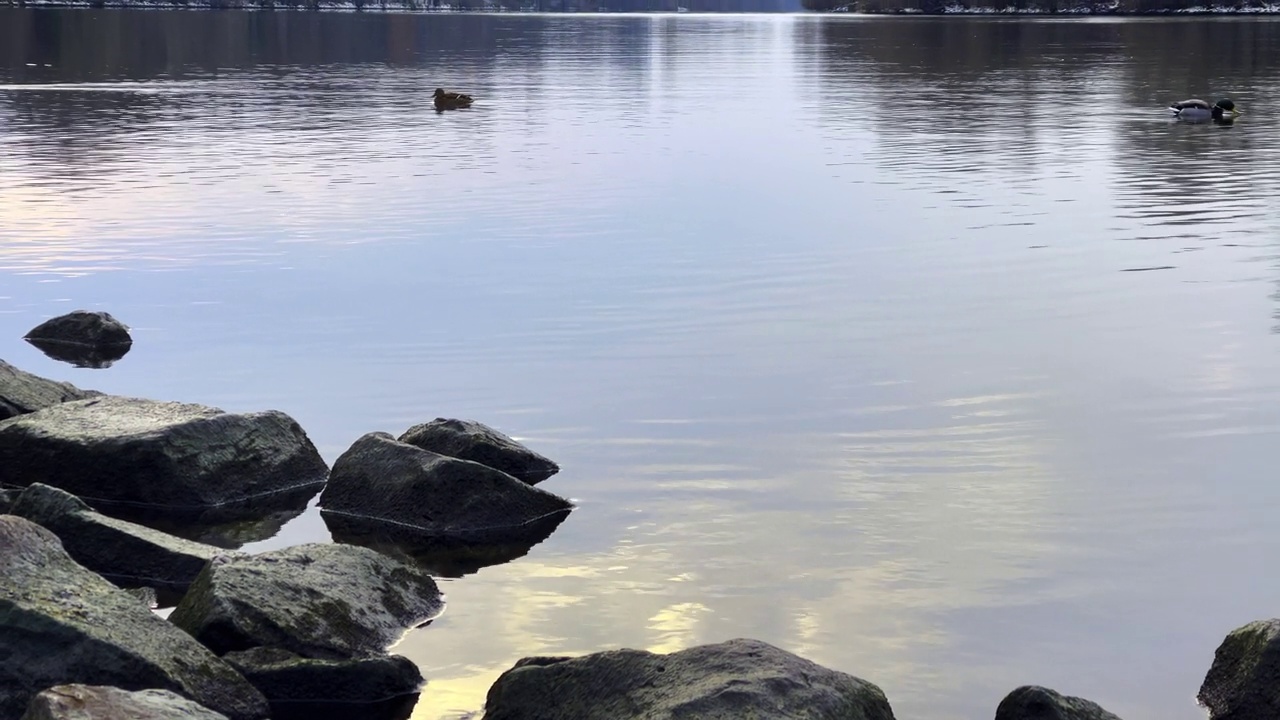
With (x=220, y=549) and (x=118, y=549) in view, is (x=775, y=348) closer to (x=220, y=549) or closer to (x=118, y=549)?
(x=220, y=549)

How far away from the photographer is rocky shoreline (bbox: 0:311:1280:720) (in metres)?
9.23

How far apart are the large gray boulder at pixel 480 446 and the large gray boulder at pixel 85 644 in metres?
4.73

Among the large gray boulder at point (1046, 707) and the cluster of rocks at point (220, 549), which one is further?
the cluster of rocks at point (220, 549)

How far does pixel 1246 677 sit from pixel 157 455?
28.9ft

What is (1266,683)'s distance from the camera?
9781 millimetres

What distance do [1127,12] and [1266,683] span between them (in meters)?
172

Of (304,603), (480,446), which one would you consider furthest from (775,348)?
(304,603)

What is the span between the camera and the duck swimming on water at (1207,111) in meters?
48.8

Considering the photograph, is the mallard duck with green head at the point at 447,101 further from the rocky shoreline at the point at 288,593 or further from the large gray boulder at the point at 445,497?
the large gray boulder at the point at 445,497

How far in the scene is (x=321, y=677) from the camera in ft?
33.9

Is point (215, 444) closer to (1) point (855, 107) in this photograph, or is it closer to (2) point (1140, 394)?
(2) point (1140, 394)

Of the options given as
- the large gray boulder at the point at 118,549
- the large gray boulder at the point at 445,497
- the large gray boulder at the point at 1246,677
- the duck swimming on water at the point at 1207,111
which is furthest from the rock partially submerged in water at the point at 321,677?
the duck swimming on water at the point at 1207,111

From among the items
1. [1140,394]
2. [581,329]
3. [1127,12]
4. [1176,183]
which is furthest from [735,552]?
[1127,12]

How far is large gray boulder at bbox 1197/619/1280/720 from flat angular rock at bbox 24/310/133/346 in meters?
14.2
